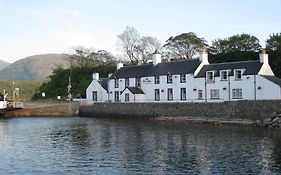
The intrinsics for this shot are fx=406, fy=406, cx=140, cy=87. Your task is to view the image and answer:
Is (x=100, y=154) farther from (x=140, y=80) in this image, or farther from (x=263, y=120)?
(x=140, y=80)

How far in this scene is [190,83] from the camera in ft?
172

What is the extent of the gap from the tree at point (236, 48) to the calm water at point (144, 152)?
2824cm

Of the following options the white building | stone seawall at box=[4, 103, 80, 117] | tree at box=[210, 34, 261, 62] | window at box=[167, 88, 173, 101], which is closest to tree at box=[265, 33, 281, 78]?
tree at box=[210, 34, 261, 62]

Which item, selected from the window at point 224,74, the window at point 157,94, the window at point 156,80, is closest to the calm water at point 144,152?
the window at point 224,74

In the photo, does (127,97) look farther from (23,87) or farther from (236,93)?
(23,87)

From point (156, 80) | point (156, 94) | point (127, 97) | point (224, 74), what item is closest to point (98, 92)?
point (127, 97)

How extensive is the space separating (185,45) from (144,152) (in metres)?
61.2

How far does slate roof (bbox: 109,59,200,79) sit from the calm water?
18265mm

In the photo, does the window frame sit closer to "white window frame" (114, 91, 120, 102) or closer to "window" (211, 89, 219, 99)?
"window" (211, 89, 219, 99)

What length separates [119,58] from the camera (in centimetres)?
9288

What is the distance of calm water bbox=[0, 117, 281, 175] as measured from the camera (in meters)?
20.3

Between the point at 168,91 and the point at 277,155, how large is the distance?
32340 mm

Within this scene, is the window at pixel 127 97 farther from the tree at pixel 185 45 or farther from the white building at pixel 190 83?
the tree at pixel 185 45

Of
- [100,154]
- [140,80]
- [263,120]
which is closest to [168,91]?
[140,80]
